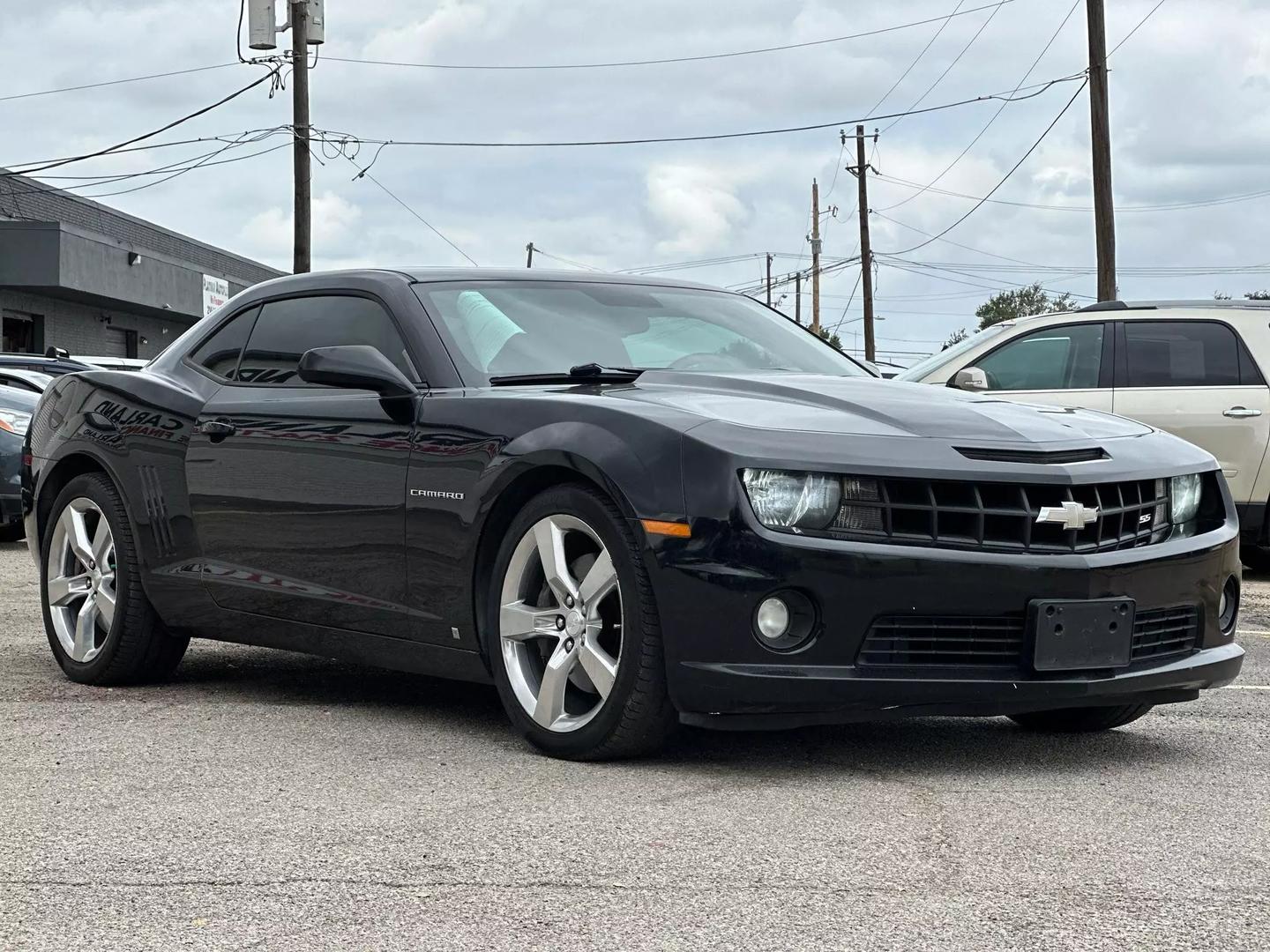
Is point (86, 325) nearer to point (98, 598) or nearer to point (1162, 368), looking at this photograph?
point (1162, 368)

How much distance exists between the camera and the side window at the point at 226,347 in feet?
20.7

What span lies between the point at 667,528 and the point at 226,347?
2.57 metres

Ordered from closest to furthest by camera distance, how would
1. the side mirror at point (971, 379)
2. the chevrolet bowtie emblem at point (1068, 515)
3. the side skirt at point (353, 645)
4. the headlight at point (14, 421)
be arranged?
the chevrolet bowtie emblem at point (1068, 515)
the side skirt at point (353, 645)
the side mirror at point (971, 379)
the headlight at point (14, 421)

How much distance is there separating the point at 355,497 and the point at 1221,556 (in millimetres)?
2524

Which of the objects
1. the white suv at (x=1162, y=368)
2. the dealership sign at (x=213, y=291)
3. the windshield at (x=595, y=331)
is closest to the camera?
the windshield at (x=595, y=331)

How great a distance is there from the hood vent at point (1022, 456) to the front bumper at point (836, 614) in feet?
0.85

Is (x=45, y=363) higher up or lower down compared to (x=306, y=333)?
higher up

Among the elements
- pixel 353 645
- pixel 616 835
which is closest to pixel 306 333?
pixel 353 645

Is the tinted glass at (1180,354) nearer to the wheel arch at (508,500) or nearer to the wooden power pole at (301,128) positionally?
the wheel arch at (508,500)

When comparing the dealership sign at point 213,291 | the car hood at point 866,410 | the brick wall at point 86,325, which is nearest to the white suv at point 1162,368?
the car hood at point 866,410

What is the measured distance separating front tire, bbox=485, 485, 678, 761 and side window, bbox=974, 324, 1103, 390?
→ 6669 millimetres

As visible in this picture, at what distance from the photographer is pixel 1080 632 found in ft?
14.7

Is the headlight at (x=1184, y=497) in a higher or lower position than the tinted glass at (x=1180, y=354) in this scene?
lower

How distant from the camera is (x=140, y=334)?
138 feet
